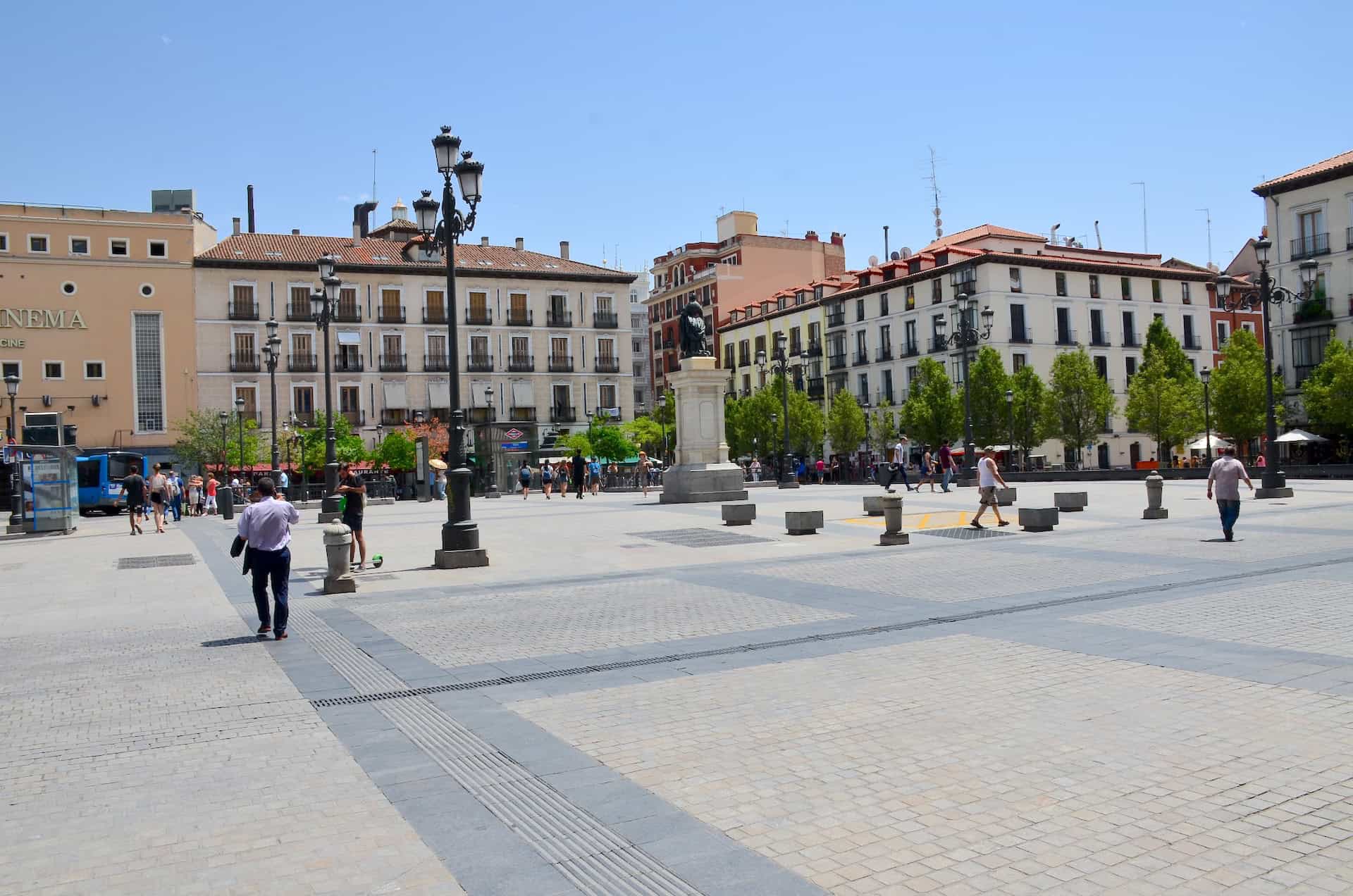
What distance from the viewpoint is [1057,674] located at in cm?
668

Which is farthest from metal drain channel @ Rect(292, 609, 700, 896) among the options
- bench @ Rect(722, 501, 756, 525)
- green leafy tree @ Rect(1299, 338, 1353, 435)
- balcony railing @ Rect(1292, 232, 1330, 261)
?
balcony railing @ Rect(1292, 232, 1330, 261)

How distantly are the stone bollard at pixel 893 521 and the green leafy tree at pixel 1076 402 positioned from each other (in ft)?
146

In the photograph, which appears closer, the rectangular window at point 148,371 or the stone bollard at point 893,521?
the stone bollard at point 893,521

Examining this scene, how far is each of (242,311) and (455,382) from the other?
49.8 metres

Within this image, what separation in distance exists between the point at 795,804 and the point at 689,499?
23552 millimetres

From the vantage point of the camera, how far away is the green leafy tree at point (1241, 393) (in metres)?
50.4

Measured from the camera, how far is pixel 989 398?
5759 centimetres

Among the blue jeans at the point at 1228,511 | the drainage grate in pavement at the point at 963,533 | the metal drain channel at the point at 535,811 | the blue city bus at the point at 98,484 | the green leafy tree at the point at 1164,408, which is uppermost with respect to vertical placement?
the green leafy tree at the point at 1164,408

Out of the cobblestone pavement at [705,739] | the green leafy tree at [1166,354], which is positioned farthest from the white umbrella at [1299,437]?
the cobblestone pavement at [705,739]

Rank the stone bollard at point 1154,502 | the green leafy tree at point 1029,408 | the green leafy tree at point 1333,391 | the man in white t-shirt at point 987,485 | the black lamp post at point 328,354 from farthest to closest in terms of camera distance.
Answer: the green leafy tree at point 1029,408, the green leafy tree at point 1333,391, the black lamp post at point 328,354, the stone bollard at point 1154,502, the man in white t-shirt at point 987,485

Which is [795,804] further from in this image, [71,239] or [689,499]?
[71,239]

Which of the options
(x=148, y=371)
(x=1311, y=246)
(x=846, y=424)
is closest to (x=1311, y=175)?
(x=1311, y=246)

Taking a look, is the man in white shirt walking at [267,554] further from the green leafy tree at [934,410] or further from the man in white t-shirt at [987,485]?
the green leafy tree at [934,410]

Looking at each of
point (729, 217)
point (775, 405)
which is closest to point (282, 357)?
point (775, 405)
